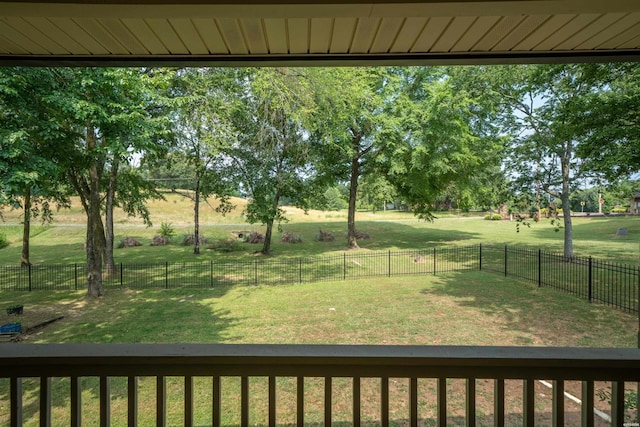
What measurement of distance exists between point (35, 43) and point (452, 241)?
654 inches

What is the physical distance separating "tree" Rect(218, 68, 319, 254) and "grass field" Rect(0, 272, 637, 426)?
444 cm

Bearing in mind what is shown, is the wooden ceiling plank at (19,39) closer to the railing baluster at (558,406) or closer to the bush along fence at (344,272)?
the railing baluster at (558,406)

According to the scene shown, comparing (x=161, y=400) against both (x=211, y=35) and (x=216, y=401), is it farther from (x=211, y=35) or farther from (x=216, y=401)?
(x=211, y=35)

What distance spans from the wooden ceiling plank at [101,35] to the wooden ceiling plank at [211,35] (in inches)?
12.5

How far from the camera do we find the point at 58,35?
4.00ft

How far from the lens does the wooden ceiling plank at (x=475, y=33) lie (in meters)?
1.13

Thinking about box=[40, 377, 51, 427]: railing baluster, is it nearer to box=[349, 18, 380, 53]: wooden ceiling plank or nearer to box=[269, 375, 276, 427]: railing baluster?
box=[269, 375, 276, 427]: railing baluster

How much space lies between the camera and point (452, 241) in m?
16.2

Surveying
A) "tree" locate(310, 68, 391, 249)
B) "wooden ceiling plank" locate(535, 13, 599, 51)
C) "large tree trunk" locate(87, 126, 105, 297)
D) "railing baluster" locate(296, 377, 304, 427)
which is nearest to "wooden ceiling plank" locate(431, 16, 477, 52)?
"wooden ceiling plank" locate(535, 13, 599, 51)

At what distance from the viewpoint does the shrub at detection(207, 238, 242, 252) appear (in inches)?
586

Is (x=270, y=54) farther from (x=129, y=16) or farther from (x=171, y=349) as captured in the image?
(x=171, y=349)

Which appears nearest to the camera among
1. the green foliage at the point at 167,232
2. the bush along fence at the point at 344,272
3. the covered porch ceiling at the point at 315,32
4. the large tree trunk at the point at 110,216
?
the covered porch ceiling at the point at 315,32

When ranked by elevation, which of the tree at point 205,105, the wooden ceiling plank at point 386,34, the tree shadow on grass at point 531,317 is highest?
the tree at point 205,105

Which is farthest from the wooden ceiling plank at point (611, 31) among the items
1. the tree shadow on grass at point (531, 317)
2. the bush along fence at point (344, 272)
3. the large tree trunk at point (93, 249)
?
the large tree trunk at point (93, 249)
